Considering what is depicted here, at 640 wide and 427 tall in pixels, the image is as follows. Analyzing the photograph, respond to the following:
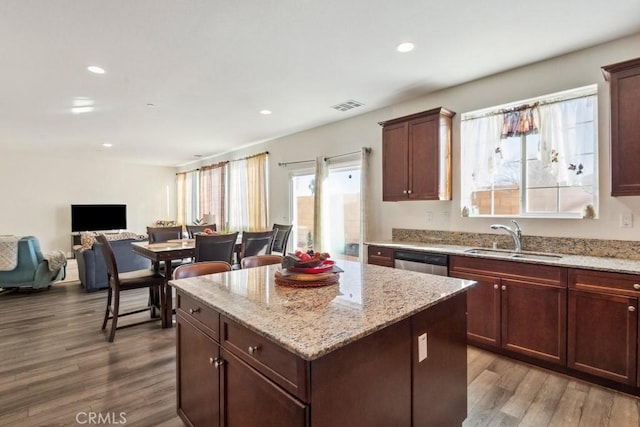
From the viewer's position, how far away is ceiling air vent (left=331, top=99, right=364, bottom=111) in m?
4.15

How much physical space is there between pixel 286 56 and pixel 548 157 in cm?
259

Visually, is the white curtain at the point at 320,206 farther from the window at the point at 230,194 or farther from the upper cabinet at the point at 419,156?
the window at the point at 230,194

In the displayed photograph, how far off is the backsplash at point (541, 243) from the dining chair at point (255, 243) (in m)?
1.70

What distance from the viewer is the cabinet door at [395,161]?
3789mm

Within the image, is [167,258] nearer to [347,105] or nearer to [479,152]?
[347,105]

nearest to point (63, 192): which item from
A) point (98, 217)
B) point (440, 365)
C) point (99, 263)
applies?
point (98, 217)

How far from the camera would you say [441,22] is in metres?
2.39

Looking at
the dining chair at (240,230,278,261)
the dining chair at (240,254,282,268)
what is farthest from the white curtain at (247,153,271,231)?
the dining chair at (240,254,282,268)

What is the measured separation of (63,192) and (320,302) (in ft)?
30.8

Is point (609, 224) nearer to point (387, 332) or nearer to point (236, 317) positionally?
point (387, 332)

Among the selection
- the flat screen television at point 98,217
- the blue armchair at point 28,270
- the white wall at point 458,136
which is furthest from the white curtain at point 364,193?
the flat screen television at point 98,217

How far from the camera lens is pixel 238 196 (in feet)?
23.3

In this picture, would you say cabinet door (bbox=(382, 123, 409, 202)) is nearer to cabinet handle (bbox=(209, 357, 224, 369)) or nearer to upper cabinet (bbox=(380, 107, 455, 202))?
upper cabinet (bbox=(380, 107, 455, 202))

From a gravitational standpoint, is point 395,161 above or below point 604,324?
above
